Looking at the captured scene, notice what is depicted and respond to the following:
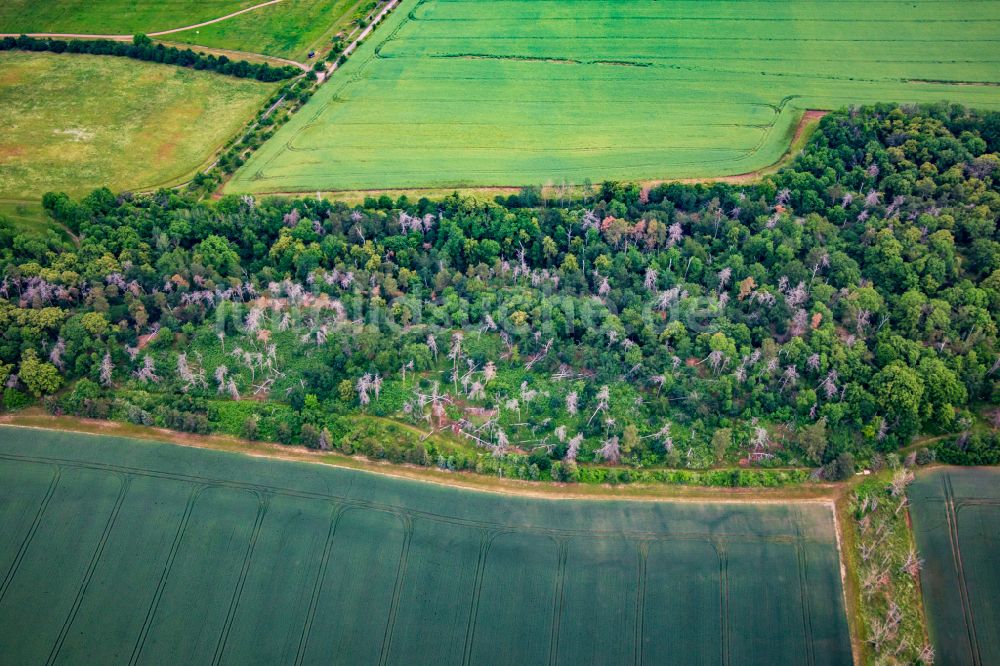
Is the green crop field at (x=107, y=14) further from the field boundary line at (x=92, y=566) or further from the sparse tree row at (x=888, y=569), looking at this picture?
the sparse tree row at (x=888, y=569)

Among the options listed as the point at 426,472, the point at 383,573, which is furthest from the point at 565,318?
the point at 383,573

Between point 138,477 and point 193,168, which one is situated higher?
point 193,168

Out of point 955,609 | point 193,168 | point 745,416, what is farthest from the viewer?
point 193,168

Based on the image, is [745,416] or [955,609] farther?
[745,416]

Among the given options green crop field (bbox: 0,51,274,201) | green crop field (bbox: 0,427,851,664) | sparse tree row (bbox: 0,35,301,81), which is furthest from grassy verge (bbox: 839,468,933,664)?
sparse tree row (bbox: 0,35,301,81)

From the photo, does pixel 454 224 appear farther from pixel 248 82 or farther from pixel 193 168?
pixel 248 82

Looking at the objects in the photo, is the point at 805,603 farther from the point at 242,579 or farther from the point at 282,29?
the point at 282,29

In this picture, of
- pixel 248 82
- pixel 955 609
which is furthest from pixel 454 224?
pixel 955 609
